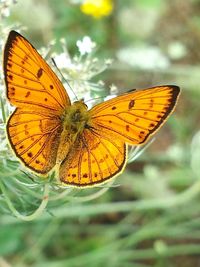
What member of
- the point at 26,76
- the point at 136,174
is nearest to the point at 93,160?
the point at 26,76

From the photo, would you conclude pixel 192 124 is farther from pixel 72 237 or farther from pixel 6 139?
pixel 6 139

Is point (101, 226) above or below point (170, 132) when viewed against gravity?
below

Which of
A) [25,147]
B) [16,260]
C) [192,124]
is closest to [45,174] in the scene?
[25,147]

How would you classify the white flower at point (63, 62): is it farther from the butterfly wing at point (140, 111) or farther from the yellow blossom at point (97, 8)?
the yellow blossom at point (97, 8)

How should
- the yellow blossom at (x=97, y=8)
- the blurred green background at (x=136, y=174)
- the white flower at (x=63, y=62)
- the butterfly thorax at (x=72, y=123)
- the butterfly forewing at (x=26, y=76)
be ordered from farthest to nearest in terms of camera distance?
the yellow blossom at (x=97, y=8), the blurred green background at (x=136, y=174), the white flower at (x=63, y=62), the butterfly thorax at (x=72, y=123), the butterfly forewing at (x=26, y=76)

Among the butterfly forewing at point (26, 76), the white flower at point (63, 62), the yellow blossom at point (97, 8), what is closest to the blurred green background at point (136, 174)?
the yellow blossom at point (97, 8)

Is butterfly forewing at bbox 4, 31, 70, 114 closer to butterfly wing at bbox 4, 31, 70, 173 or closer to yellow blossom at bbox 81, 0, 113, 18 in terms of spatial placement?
butterfly wing at bbox 4, 31, 70, 173

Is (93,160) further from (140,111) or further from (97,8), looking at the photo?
(97,8)

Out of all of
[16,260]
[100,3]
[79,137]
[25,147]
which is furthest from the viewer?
[100,3]
